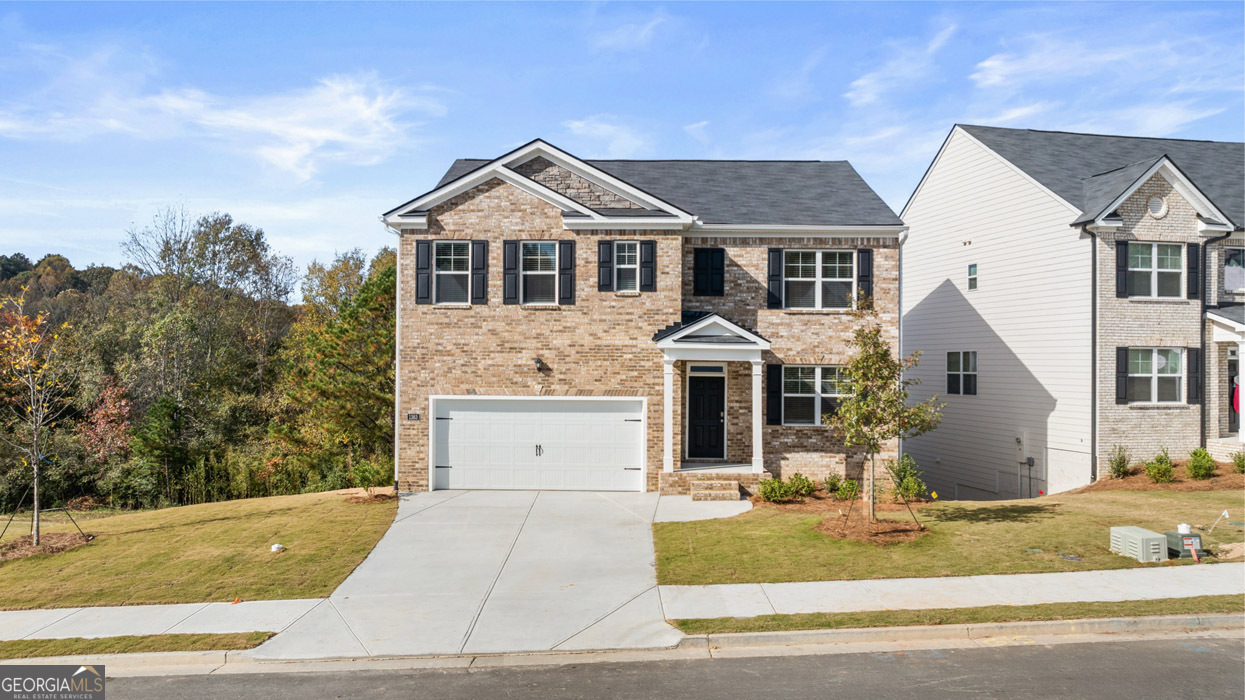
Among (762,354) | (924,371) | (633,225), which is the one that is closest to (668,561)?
(762,354)

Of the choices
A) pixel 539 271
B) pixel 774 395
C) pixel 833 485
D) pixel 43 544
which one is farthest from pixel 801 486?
pixel 43 544

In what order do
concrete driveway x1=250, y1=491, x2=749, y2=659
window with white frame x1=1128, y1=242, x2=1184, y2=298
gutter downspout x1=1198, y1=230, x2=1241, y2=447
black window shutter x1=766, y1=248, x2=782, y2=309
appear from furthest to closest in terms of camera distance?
gutter downspout x1=1198, y1=230, x2=1241, y2=447 < window with white frame x1=1128, y1=242, x2=1184, y2=298 < black window shutter x1=766, y1=248, x2=782, y2=309 < concrete driveway x1=250, y1=491, x2=749, y2=659

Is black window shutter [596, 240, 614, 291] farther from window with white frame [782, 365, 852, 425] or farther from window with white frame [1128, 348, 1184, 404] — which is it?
window with white frame [1128, 348, 1184, 404]

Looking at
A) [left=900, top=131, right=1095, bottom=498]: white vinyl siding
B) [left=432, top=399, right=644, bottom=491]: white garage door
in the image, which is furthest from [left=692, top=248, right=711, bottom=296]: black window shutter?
[left=900, top=131, right=1095, bottom=498]: white vinyl siding

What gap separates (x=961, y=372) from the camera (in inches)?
906

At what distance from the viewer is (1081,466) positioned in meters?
18.5

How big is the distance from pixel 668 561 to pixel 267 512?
9.35m

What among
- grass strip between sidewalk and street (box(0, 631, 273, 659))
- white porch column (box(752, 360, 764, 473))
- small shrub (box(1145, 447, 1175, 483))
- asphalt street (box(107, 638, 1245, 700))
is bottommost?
grass strip between sidewalk and street (box(0, 631, 273, 659))

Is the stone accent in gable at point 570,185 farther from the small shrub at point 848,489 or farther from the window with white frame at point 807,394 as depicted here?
the small shrub at point 848,489

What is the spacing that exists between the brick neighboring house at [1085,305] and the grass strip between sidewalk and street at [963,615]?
401 inches

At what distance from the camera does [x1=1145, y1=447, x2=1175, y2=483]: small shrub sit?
17.1 meters

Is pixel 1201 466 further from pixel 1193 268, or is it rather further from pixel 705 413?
pixel 705 413

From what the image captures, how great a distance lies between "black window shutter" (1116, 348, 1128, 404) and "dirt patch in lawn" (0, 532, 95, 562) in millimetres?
23530

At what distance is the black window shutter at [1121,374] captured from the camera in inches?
717
